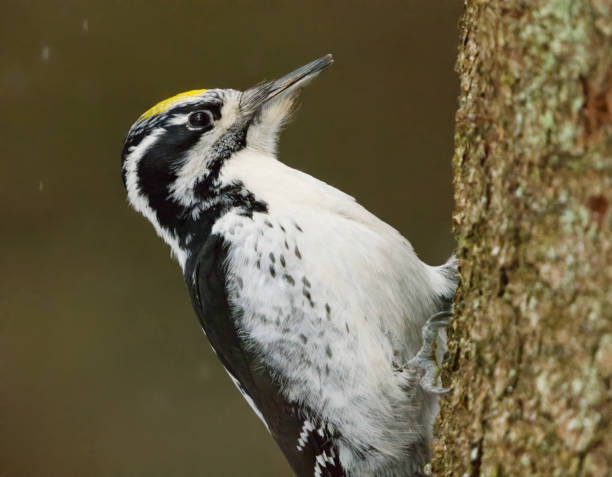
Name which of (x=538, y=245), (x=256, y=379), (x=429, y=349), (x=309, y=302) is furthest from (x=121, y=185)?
(x=538, y=245)

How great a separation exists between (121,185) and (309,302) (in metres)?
2.33

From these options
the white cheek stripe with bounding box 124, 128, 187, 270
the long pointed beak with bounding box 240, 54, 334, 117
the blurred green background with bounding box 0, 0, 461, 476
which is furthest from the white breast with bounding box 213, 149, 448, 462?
the blurred green background with bounding box 0, 0, 461, 476

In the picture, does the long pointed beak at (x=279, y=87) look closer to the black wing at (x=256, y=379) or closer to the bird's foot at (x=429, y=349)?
the black wing at (x=256, y=379)

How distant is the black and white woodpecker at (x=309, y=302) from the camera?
5.90 feet

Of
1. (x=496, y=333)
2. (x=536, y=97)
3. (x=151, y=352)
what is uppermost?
(x=536, y=97)

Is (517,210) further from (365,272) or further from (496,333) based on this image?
(365,272)

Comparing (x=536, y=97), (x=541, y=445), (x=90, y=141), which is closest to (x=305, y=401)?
(x=541, y=445)

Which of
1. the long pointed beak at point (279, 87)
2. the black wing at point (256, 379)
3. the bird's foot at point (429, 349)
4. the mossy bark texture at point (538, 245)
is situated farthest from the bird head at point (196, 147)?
the mossy bark texture at point (538, 245)

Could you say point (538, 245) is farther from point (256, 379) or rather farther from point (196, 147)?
point (196, 147)

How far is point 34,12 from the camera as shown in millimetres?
3463

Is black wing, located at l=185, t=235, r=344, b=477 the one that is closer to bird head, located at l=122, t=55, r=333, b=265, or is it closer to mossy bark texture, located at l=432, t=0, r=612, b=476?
bird head, located at l=122, t=55, r=333, b=265

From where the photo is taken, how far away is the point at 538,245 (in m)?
1.11

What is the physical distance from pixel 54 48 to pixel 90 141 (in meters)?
0.47

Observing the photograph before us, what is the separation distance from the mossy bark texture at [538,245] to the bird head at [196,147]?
32.9 inches
